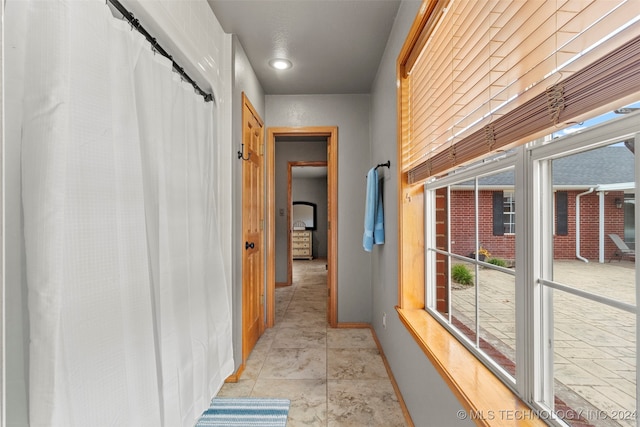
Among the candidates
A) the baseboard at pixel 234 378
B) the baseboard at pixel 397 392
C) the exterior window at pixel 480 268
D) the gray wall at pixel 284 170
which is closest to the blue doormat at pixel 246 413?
the baseboard at pixel 234 378

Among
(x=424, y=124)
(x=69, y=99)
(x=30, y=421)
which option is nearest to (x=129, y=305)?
(x=30, y=421)

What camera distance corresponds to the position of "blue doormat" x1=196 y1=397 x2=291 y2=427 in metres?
1.68

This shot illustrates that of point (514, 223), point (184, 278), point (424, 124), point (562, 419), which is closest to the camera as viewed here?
point (562, 419)

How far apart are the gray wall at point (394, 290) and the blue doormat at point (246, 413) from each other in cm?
73

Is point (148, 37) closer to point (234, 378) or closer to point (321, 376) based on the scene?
point (234, 378)

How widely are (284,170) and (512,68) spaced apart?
165 inches

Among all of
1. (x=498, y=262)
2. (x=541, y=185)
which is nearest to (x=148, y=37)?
(x=541, y=185)

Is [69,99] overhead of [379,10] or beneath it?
beneath

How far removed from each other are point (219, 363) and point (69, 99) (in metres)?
1.49

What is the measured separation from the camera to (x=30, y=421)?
70 centimetres

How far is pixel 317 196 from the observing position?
8.84 meters

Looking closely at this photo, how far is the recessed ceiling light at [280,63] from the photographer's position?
2.45 meters

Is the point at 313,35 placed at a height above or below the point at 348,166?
above

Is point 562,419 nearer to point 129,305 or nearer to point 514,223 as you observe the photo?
point 514,223
